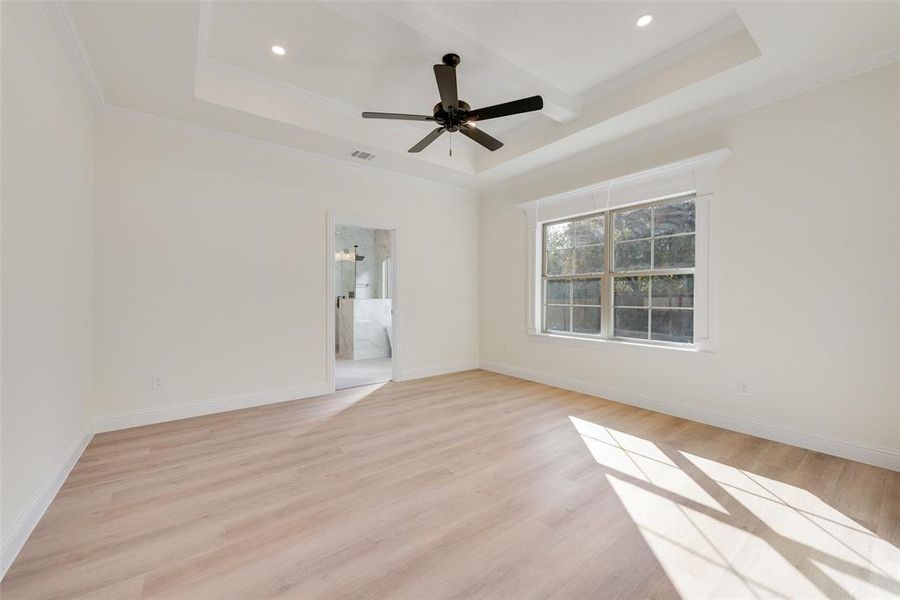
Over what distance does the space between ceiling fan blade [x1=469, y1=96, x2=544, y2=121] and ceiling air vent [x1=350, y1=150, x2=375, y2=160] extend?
1593 millimetres

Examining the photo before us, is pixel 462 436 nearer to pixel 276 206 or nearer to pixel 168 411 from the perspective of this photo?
pixel 168 411

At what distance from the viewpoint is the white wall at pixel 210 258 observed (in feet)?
10.3

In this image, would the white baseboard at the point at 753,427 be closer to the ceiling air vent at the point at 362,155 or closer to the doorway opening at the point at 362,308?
the doorway opening at the point at 362,308

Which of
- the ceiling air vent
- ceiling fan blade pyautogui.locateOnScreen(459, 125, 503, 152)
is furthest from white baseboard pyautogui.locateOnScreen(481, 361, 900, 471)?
the ceiling air vent

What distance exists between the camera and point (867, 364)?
2516 millimetres

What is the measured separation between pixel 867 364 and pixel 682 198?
1860mm

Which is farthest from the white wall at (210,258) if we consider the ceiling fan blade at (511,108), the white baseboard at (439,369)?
the ceiling fan blade at (511,108)

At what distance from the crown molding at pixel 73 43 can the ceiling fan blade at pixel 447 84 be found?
2.10 meters

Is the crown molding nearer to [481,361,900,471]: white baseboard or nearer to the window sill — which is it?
the window sill

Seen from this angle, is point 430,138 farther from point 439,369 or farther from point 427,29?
point 439,369

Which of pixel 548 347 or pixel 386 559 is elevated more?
pixel 548 347

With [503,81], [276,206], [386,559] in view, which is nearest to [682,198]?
[503,81]

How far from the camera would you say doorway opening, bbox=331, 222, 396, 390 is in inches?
207

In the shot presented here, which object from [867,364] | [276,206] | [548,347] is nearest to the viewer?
[867,364]
